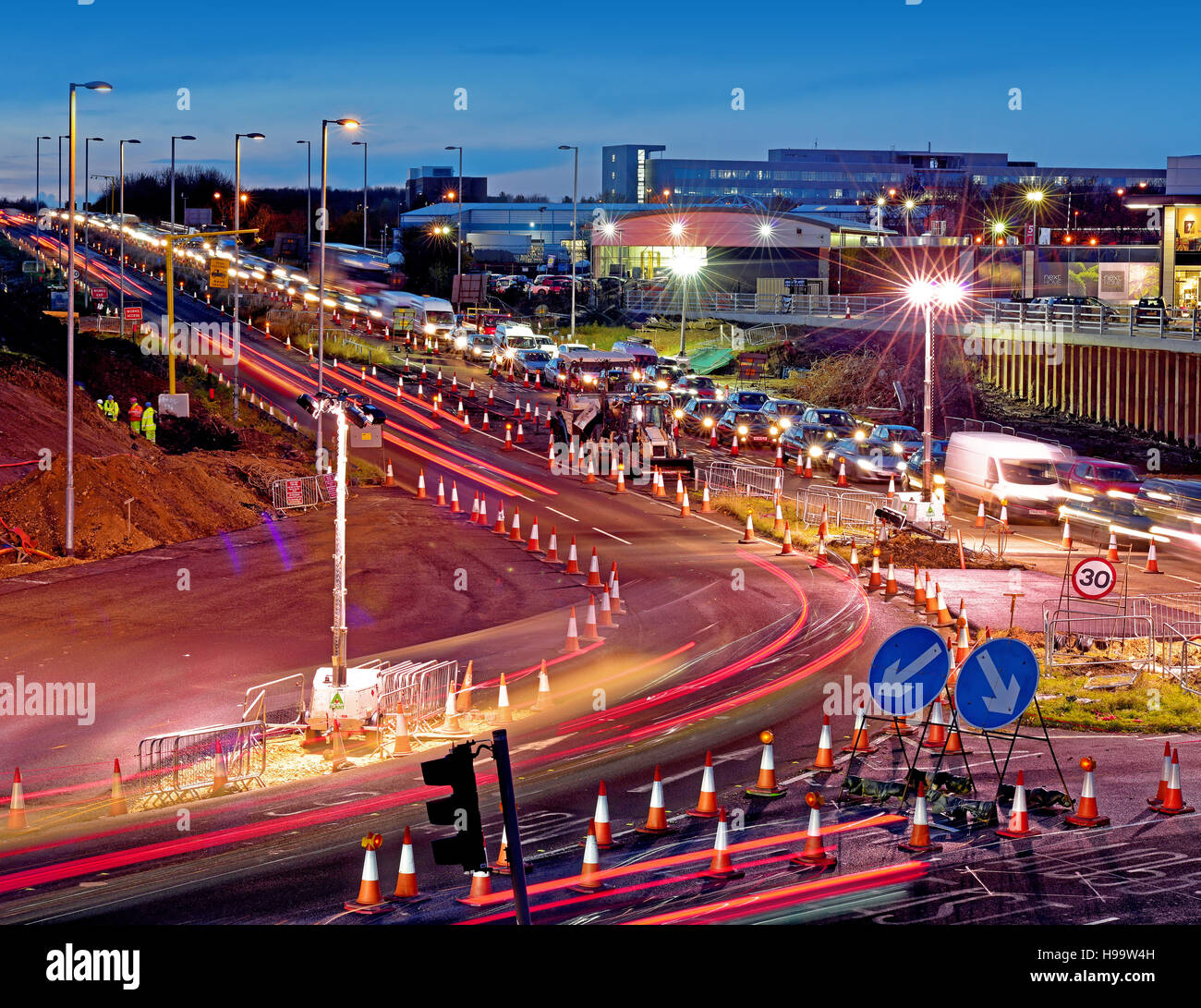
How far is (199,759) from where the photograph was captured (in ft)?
55.1

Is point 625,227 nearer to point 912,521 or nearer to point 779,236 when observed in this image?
point 779,236

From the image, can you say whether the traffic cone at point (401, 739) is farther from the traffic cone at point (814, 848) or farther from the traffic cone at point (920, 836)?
the traffic cone at point (920, 836)

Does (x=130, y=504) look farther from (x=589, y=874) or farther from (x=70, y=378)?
(x=589, y=874)

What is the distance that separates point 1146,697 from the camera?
63.7 feet

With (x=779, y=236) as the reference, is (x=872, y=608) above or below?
below

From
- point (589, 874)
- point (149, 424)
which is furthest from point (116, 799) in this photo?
point (149, 424)

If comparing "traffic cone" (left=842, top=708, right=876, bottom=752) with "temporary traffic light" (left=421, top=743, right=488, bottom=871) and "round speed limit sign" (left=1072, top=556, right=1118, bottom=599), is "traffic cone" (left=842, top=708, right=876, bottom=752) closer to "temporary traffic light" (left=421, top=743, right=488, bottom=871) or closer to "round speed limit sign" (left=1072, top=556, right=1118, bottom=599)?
"round speed limit sign" (left=1072, top=556, right=1118, bottom=599)

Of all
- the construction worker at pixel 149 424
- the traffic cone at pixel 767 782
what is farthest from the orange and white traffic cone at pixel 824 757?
the construction worker at pixel 149 424

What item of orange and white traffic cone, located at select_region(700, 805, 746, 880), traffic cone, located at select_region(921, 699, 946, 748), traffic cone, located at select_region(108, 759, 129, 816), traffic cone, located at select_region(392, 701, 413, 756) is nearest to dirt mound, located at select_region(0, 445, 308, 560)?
traffic cone, located at select_region(392, 701, 413, 756)

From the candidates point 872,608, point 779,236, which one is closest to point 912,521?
point 872,608

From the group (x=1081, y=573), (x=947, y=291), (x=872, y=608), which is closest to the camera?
(x=1081, y=573)

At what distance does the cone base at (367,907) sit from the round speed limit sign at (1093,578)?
12394 millimetres

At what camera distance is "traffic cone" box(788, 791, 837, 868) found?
13.3 metres
